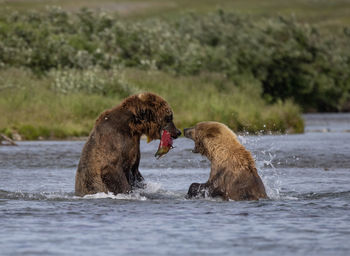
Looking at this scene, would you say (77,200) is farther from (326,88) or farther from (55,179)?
(326,88)

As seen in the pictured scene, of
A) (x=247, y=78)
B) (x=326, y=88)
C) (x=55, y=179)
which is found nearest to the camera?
(x=55, y=179)

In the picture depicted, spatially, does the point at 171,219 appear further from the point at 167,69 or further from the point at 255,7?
the point at 255,7

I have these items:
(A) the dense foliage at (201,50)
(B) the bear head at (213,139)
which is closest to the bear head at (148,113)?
(B) the bear head at (213,139)

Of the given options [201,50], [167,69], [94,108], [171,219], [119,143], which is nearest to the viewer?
[171,219]

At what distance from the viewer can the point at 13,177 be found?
15.3m

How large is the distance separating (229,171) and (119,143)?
141 centimetres

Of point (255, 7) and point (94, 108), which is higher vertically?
point (255, 7)

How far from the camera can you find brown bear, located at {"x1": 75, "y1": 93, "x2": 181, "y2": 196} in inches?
413

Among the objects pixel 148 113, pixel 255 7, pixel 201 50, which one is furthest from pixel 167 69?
pixel 255 7

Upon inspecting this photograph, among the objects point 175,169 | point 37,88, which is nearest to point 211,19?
point 37,88

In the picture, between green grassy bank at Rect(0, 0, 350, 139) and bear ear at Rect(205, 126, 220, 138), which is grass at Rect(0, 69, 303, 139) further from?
bear ear at Rect(205, 126, 220, 138)

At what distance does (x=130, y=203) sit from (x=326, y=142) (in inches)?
585

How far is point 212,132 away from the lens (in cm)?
1070

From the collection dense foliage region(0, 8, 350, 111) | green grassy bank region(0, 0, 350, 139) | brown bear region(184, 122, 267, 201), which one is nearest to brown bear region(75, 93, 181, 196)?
brown bear region(184, 122, 267, 201)
